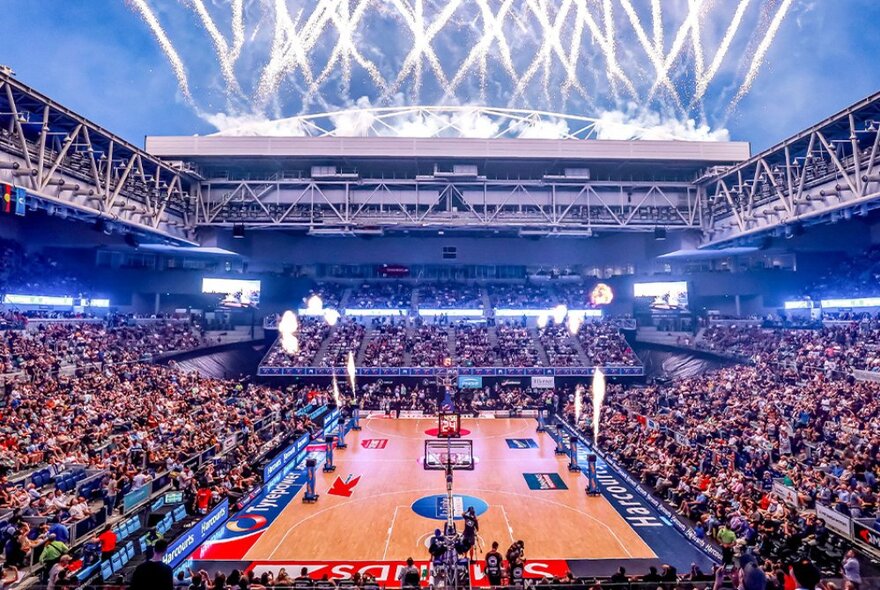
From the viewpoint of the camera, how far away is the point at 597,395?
36.5 metres

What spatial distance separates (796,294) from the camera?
42906 mm

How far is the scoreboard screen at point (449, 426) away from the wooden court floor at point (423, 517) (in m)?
1.58

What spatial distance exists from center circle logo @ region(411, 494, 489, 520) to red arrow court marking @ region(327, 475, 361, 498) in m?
2.95

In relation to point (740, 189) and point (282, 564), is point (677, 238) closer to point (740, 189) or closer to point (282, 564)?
point (740, 189)

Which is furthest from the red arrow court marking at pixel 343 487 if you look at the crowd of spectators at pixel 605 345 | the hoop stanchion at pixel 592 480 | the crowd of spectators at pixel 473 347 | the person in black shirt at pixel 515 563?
the crowd of spectators at pixel 605 345

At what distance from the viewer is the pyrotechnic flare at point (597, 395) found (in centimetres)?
2867

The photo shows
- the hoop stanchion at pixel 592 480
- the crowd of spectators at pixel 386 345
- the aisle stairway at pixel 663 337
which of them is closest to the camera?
the hoop stanchion at pixel 592 480

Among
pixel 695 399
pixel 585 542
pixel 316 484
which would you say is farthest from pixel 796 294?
pixel 316 484

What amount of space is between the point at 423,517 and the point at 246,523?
18.6ft

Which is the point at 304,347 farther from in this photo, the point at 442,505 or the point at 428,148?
the point at 442,505

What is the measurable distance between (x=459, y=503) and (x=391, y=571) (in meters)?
5.59

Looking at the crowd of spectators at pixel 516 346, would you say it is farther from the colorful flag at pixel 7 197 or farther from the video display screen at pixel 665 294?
the colorful flag at pixel 7 197

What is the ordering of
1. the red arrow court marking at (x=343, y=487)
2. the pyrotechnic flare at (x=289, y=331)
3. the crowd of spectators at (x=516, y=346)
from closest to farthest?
the red arrow court marking at (x=343, y=487), the crowd of spectators at (x=516, y=346), the pyrotechnic flare at (x=289, y=331)

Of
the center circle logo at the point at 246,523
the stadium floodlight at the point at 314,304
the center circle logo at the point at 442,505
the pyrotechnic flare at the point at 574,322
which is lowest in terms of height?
the center circle logo at the point at 442,505
